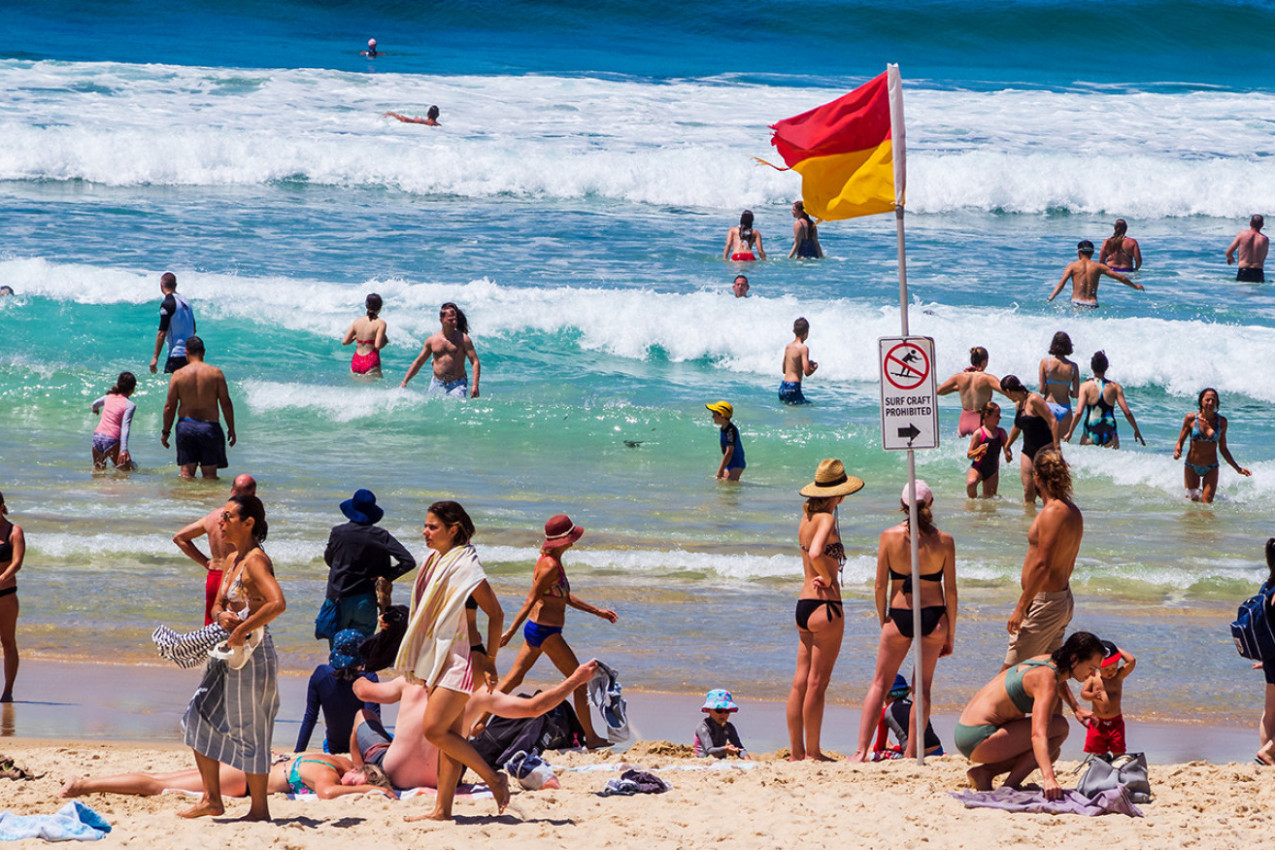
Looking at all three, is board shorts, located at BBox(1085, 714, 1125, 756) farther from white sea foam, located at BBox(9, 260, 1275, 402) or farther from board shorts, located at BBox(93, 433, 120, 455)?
white sea foam, located at BBox(9, 260, 1275, 402)

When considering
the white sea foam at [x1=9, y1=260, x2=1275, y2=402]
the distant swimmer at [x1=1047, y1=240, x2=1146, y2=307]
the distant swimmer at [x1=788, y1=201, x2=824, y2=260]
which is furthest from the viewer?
the distant swimmer at [x1=788, y1=201, x2=824, y2=260]

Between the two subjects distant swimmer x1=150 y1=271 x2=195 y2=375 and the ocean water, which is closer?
the ocean water

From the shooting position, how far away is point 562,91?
3528cm

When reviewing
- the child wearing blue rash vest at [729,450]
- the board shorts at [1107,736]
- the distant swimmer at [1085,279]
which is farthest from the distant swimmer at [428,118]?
the board shorts at [1107,736]

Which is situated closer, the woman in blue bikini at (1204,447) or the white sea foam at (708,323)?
the woman in blue bikini at (1204,447)

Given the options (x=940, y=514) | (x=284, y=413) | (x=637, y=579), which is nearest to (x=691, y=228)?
(x=284, y=413)

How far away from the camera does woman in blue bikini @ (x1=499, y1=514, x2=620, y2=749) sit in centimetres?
729

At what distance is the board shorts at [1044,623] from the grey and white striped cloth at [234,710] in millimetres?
3612

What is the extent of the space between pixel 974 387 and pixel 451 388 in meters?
6.05

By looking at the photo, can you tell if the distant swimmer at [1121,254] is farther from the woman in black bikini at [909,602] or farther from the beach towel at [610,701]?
the beach towel at [610,701]

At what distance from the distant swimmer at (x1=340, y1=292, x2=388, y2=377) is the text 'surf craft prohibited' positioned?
1086 centimetres

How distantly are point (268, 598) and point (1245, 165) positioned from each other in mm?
28457

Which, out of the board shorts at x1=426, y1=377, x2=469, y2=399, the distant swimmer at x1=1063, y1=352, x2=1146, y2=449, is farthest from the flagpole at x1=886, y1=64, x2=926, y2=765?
the board shorts at x1=426, y1=377, x2=469, y2=399

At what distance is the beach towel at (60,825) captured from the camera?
5.30 meters
